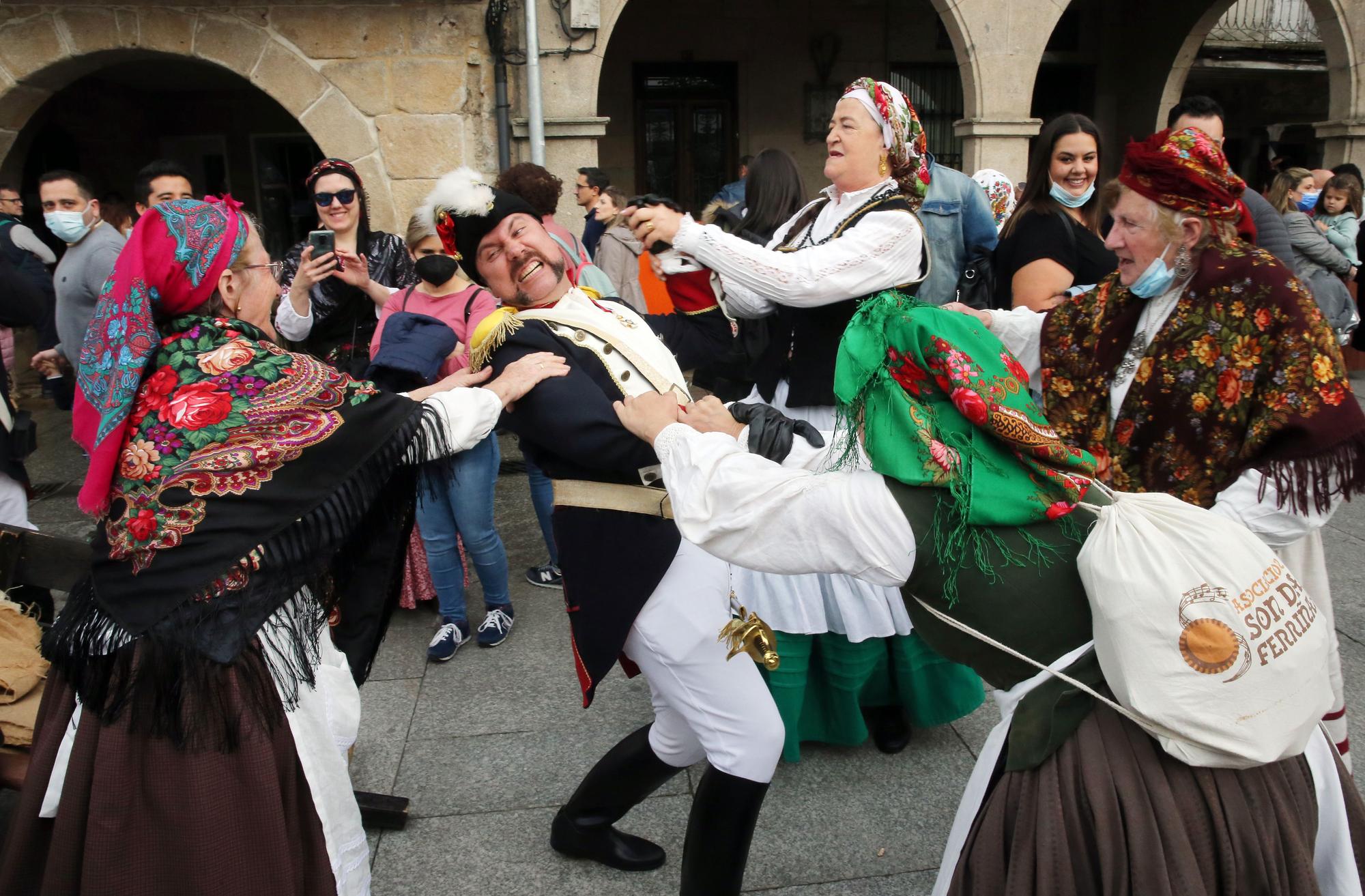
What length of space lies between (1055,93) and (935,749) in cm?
1140

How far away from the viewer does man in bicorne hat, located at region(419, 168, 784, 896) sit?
215cm

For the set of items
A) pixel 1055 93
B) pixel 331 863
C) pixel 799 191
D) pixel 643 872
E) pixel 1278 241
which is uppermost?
pixel 1055 93

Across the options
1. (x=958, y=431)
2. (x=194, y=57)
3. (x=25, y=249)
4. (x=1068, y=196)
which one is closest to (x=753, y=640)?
(x=958, y=431)

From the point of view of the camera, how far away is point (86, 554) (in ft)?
9.32

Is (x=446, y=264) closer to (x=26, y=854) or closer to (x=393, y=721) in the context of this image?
(x=393, y=721)

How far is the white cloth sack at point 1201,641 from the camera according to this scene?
149 centimetres

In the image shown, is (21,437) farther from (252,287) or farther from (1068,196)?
(1068,196)

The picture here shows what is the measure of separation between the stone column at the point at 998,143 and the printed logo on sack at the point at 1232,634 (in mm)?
7441

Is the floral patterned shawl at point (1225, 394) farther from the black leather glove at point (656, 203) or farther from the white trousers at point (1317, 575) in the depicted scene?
the black leather glove at point (656, 203)

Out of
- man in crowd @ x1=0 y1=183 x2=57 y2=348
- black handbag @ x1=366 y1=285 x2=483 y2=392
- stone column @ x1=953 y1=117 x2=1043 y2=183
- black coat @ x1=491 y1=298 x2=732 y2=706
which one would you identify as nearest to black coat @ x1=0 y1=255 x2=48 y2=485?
black handbag @ x1=366 y1=285 x2=483 y2=392

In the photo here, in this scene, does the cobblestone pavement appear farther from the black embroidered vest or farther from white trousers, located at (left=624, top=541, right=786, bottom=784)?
the black embroidered vest

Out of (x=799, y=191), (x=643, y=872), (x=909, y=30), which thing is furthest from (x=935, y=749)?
(x=909, y=30)

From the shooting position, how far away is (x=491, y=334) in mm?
2307

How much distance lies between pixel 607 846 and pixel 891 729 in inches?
40.9
